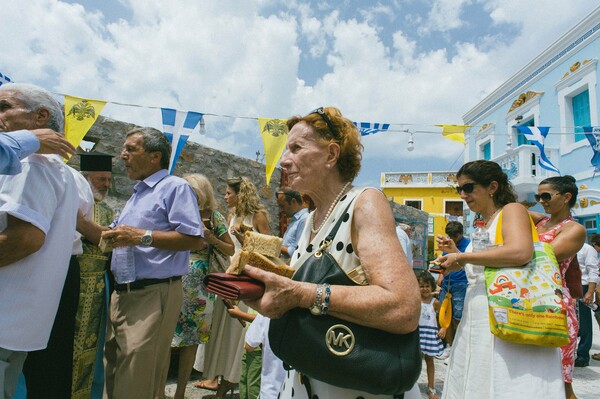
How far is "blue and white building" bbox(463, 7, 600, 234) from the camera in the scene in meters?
13.1

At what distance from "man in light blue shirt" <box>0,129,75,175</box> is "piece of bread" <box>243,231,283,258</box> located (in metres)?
0.90

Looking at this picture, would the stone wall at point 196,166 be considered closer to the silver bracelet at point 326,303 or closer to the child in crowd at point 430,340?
the child in crowd at point 430,340

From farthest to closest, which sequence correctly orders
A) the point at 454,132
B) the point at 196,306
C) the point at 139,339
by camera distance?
the point at 454,132, the point at 196,306, the point at 139,339

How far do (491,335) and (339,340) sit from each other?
1387mm

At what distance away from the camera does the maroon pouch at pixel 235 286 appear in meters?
1.16

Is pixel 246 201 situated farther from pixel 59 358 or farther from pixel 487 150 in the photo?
pixel 487 150

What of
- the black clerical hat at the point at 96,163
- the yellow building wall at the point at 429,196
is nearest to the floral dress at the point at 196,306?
the black clerical hat at the point at 96,163

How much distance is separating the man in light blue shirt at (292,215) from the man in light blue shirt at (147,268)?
1.61m

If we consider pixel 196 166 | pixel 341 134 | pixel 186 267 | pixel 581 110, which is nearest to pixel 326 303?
pixel 341 134

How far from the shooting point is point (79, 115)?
492 centimetres

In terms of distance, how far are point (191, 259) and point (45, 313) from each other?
2074 millimetres

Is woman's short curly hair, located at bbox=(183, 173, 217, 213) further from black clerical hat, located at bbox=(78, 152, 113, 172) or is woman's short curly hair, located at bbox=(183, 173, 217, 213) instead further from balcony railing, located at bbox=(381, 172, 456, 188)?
balcony railing, located at bbox=(381, 172, 456, 188)

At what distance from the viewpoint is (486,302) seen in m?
2.28

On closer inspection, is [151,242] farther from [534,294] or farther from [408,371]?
[534,294]
